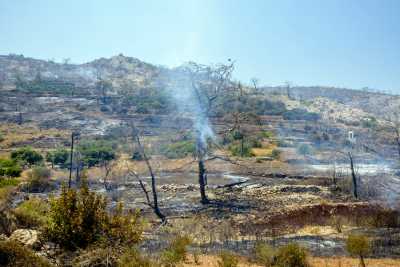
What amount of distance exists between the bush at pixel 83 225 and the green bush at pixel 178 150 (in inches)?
1556

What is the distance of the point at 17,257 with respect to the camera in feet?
34.9

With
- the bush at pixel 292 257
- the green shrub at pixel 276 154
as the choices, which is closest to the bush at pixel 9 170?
the green shrub at pixel 276 154

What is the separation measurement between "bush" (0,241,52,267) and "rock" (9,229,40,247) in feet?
5.37

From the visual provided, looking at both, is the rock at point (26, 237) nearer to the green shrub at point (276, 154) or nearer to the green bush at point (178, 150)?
the green bush at point (178, 150)

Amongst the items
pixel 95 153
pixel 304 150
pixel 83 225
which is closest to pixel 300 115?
pixel 304 150

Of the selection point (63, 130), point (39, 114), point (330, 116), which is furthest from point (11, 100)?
point (330, 116)

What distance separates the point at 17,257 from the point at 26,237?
2.53 metres

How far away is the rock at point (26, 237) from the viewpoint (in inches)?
498

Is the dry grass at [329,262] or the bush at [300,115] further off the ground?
the dry grass at [329,262]

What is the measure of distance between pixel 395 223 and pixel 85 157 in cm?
3622

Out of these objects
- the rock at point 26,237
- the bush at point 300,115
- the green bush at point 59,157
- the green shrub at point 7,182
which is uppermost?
the rock at point 26,237

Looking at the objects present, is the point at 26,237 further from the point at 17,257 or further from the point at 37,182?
the point at 37,182

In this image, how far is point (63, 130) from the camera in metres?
71.9

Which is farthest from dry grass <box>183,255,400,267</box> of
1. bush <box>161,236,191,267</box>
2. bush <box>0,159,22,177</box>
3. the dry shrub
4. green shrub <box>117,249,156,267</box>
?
bush <box>0,159,22,177</box>
